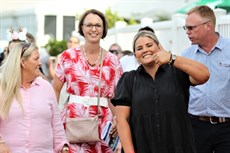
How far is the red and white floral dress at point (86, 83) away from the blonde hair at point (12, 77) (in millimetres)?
937

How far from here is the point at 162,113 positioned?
562cm

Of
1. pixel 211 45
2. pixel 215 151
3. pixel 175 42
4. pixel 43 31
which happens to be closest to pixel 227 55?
pixel 211 45

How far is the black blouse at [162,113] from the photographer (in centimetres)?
562

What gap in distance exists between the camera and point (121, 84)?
19.4ft

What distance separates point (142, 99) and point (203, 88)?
1606 mm

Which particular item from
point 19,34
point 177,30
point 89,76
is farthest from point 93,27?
point 177,30

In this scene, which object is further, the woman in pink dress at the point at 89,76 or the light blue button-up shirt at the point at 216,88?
the woman in pink dress at the point at 89,76

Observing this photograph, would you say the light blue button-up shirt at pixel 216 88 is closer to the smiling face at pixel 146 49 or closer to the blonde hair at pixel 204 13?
the blonde hair at pixel 204 13

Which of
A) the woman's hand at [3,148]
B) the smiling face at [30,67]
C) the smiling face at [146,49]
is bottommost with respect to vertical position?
the woman's hand at [3,148]

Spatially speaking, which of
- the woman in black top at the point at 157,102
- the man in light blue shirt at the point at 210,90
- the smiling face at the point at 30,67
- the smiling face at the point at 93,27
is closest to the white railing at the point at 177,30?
the man in light blue shirt at the point at 210,90

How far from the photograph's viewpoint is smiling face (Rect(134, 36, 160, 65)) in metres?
5.73

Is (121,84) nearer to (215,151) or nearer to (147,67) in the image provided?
(147,67)

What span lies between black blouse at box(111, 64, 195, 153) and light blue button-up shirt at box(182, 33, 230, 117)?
1385 millimetres

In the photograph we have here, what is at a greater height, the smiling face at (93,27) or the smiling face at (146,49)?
the smiling face at (93,27)
